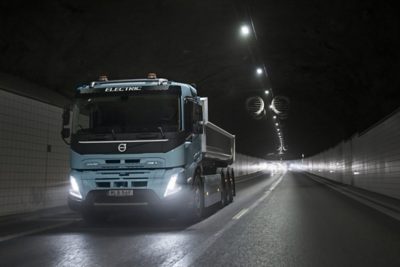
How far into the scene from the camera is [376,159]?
976 inches

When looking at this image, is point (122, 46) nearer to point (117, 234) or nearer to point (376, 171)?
point (117, 234)

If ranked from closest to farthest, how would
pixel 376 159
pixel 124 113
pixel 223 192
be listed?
1. pixel 124 113
2. pixel 223 192
3. pixel 376 159

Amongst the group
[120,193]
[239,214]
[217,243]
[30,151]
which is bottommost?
[217,243]

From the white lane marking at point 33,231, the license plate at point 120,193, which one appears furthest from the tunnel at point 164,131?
the white lane marking at point 33,231

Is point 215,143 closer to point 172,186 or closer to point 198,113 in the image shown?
point 198,113

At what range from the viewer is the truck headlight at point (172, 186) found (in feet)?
34.8

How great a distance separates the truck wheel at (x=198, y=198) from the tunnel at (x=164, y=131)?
2.0 inches

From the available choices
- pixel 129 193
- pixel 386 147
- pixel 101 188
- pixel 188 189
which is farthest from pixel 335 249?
pixel 386 147

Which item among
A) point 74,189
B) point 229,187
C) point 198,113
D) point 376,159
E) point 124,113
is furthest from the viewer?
point 376,159

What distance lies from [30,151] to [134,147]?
575 centimetres

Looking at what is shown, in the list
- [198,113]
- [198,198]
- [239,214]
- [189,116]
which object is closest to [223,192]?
[239,214]

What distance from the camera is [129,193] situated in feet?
35.0

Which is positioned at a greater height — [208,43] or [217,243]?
[208,43]

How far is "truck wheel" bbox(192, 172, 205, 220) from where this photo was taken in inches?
470
